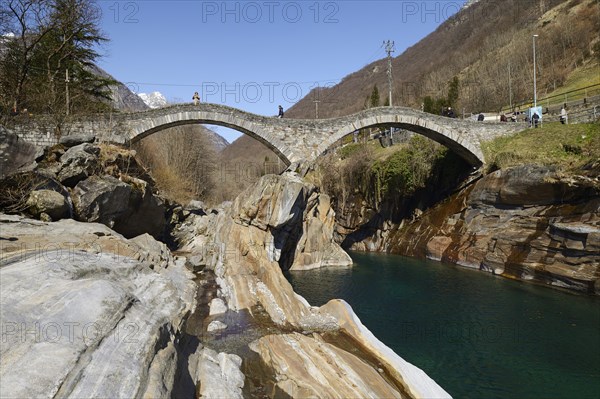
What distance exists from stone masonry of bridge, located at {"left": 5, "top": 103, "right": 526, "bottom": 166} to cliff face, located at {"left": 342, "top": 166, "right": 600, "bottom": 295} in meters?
4.79

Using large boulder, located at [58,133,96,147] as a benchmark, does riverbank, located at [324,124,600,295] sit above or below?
below

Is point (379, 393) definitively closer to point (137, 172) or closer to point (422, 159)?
point (137, 172)

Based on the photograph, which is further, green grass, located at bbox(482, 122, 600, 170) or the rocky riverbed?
green grass, located at bbox(482, 122, 600, 170)

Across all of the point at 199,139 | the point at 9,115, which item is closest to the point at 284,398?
the point at 9,115

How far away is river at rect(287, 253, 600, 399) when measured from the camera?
8883 millimetres

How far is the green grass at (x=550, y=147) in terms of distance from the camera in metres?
20.0

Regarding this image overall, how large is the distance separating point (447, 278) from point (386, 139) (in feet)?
89.5

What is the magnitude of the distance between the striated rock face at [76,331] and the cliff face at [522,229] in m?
18.7

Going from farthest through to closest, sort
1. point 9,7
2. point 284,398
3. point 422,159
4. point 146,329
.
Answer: point 422,159 → point 9,7 → point 284,398 → point 146,329

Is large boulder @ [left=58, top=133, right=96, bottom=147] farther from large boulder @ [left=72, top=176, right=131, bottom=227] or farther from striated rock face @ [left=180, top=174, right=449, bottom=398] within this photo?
striated rock face @ [left=180, top=174, right=449, bottom=398]

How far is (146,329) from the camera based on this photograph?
5.13 metres

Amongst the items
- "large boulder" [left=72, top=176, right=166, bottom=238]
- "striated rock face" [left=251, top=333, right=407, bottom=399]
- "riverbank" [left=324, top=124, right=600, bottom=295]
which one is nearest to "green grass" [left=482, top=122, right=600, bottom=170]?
"riverbank" [left=324, top=124, right=600, bottom=295]

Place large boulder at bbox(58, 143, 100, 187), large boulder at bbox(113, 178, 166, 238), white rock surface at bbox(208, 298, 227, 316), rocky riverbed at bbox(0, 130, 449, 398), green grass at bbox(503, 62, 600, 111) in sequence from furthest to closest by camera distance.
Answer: green grass at bbox(503, 62, 600, 111)
large boulder at bbox(113, 178, 166, 238)
large boulder at bbox(58, 143, 100, 187)
white rock surface at bbox(208, 298, 227, 316)
rocky riverbed at bbox(0, 130, 449, 398)

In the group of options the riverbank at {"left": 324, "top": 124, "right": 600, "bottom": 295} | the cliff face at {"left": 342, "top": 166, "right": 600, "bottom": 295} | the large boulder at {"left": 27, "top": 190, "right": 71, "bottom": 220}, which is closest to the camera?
the large boulder at {"left": 27, "top": 190, "right": 71, "bottom": 220}
